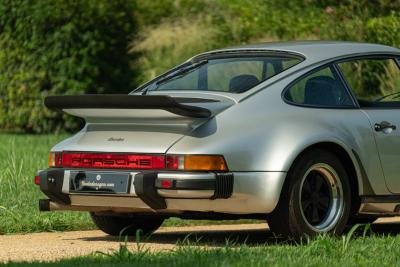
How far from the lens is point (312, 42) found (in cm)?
994

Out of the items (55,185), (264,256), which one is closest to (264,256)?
(264,256)

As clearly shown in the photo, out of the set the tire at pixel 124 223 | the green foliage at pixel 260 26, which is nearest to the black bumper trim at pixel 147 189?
the tire at pixel 124 223

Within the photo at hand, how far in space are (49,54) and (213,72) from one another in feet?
38.2

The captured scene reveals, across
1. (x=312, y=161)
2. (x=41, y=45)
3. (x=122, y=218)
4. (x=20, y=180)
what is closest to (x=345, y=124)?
(x=312, y=161)

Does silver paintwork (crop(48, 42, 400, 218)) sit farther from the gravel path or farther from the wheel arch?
the gravel path

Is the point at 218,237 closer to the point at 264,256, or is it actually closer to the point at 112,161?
the point at 112,161

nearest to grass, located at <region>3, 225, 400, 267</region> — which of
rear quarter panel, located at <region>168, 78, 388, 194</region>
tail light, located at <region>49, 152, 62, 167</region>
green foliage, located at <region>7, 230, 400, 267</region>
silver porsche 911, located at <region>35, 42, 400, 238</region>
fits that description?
green foliage, located at <region>7, 230, 400, 267</region>

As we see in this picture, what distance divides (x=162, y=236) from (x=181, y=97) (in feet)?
4.23

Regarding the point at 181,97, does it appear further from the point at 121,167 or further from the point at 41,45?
the point at 41,45

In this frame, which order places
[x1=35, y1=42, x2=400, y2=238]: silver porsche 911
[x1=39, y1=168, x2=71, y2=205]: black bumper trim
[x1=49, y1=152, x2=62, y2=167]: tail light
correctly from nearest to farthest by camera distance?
[x1=35, y1=42, x2=400, y2=238]: silver porsche 911, [x1=39, y1=168, x2=71, y2=205]: black bumper trim, [x1=49, y1=152, x2=62, y2=167]: tail light

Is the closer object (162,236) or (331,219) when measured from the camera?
(331,219)

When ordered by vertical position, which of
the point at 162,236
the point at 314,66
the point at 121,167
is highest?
the point at 314,66

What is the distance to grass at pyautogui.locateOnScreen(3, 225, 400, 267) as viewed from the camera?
297 inches

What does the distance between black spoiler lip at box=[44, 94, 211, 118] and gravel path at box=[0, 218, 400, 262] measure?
2.79 ft
